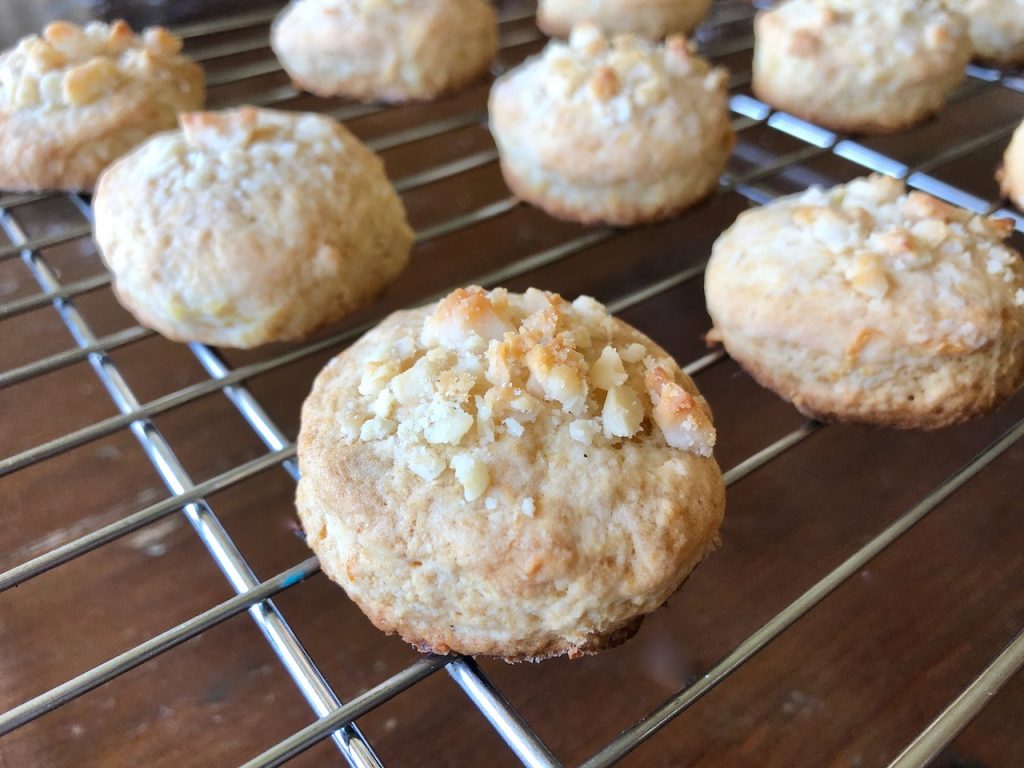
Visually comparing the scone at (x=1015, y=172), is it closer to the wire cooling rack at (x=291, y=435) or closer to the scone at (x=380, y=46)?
the wire cooling rack at (x=291, y=435)

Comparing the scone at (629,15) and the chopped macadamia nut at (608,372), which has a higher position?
the scone at (629,15)

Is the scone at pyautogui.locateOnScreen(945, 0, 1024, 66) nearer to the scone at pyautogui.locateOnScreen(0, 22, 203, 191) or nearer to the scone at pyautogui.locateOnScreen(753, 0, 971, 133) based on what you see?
the scone at pyautogui.locateOnScreen(753, 0, 971, 133)

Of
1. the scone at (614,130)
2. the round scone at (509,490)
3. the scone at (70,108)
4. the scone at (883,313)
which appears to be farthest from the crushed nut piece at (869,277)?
the scone at (70,108)

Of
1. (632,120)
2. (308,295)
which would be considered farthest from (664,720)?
(632,120)

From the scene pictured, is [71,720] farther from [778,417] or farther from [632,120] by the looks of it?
[632,120]

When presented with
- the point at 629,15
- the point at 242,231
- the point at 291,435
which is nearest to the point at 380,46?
the point at 629,15

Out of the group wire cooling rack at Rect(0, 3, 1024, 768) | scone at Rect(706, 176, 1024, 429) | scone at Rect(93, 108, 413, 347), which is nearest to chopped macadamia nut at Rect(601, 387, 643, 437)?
wire cooling rack at Rect(0, 3, 1024, 768)
